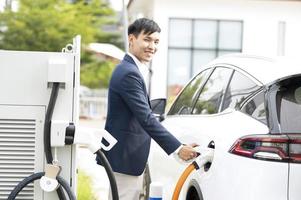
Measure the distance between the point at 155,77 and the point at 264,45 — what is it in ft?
12.4

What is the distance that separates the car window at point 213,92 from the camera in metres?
4.05

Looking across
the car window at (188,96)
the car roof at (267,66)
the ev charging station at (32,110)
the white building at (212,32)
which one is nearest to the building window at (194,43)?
the white building at (212,32)

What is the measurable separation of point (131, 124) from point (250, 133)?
87 cm

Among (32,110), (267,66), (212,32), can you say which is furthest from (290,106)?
(212,32)

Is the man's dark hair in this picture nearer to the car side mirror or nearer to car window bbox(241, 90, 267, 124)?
car window bbox(241, 90, 267, 124)

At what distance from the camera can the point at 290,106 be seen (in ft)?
10.3

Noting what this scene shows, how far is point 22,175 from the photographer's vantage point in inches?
118

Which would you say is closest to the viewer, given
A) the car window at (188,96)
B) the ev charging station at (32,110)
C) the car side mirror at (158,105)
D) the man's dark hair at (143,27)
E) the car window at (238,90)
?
the ev charging station at (32,110)

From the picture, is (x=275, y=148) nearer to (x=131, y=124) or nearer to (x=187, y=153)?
(x=187, y=153)

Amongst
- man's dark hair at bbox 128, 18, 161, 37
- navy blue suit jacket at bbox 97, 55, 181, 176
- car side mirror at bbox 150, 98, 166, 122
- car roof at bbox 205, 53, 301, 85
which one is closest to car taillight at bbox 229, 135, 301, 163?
car roof at bbox 205, 53, 301, 85

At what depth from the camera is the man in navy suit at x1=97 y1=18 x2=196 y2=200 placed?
3.61m

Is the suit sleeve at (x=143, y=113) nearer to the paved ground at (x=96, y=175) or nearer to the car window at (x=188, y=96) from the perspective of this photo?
the car window at (x=188, y=96)

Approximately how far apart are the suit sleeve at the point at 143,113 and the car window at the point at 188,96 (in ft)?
3.61

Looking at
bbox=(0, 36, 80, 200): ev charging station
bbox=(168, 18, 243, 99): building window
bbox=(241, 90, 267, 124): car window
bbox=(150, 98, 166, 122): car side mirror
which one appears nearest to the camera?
bbox=(0, 36, 80, 200): ev charging station
